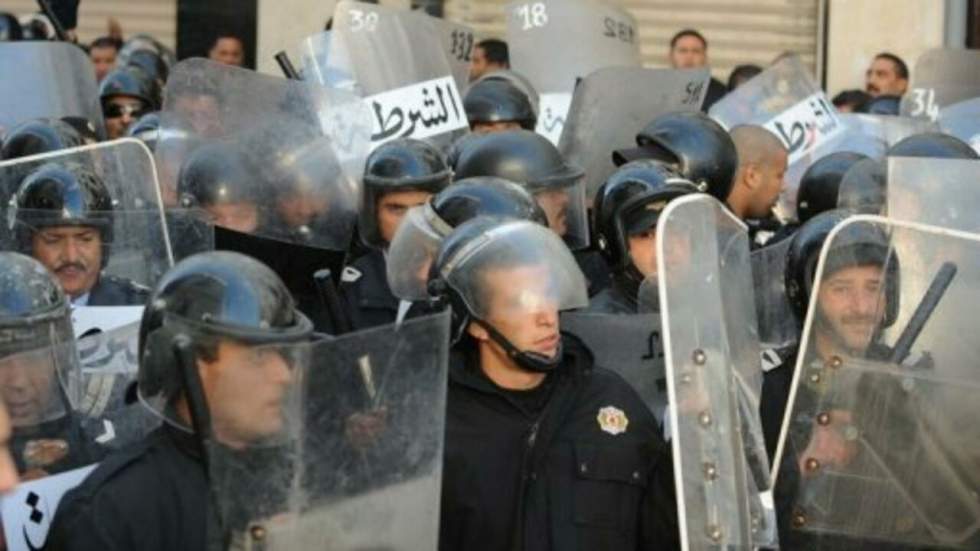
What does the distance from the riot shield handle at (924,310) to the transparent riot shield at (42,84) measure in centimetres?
545

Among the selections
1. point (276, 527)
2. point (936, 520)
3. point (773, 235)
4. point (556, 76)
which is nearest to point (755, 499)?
point (936, 520)

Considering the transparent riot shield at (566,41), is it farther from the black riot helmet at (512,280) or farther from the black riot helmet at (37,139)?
the black riot helmet at (512,280)

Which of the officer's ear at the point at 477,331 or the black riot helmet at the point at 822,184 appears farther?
the black riot helmet at the point at 822,184

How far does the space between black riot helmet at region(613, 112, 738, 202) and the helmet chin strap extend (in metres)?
2.88

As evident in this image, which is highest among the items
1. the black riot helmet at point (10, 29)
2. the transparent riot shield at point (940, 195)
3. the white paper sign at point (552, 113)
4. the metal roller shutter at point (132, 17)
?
the transparent riot shield at point (940, 195)

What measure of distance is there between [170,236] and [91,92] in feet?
12.2

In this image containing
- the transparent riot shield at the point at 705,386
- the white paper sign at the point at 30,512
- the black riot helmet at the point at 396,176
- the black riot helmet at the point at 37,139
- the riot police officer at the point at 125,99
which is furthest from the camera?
the riot police officer at the point at 125,99

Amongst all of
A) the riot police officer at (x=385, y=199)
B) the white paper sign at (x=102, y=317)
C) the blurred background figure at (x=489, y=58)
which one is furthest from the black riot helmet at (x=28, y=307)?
the blurred background figure at (x=489, y=58)

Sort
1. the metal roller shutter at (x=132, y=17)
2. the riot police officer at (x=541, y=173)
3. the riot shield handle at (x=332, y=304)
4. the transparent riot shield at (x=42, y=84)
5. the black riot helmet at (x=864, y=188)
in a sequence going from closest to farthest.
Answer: the riot shield handle at (x=332, y=304) → the riot police officer at (x=541, y=173) → the black riot helmet at (x=864, y=188) → the transparent riot shield at (x=42, y=84) → the metal roller shutter at (x=132, y=17)

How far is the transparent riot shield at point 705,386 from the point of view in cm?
525

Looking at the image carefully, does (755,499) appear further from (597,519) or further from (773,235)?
(773,235)

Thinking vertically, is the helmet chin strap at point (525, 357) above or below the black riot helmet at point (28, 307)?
below

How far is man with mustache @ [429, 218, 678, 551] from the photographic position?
5883 mm

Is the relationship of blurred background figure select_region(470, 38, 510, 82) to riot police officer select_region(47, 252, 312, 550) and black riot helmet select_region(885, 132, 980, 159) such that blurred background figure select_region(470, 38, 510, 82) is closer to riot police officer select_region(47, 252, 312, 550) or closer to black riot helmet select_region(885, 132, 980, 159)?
black riot helmet select_region(885, 132, 980, 159)
